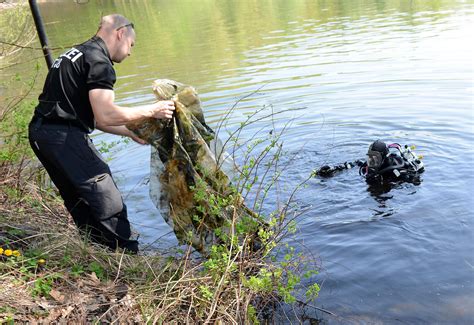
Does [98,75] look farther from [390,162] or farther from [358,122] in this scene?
[358,122]

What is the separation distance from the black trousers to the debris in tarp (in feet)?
1.32

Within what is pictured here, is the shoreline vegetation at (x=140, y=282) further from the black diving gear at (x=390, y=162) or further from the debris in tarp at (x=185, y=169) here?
the black diving gear at (x=390, y=162)

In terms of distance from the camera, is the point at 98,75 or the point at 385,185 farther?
the point at 385,185

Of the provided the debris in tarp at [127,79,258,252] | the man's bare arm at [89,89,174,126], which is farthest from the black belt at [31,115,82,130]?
the debris in tarp at [127,79,258,252]

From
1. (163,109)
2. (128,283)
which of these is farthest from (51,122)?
(128,283)

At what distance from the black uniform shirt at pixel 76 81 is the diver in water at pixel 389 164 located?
3551 millimetres

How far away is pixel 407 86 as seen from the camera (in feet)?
34.6

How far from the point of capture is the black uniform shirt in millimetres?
3678

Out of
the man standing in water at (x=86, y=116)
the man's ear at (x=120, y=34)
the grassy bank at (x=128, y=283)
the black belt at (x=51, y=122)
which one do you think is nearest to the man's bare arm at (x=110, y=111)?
the man standing in water at (x=86, y=116)

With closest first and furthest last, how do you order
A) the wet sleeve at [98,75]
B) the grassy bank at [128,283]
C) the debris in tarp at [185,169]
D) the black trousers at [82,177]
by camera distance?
the grassy bank at [128,283], the wet sleeve at [98,75], the black trousers at [82,177], the debris in tarp at [185,169]

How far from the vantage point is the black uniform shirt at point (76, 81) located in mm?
3678

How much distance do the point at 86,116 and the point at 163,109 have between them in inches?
25.1

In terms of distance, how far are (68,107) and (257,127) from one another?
5.57m

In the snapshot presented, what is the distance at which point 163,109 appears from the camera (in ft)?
13.1
